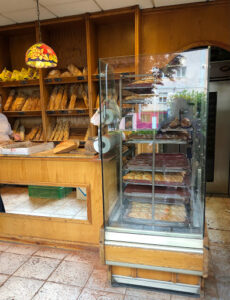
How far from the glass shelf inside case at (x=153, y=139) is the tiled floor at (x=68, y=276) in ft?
1.60

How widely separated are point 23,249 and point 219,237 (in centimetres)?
203

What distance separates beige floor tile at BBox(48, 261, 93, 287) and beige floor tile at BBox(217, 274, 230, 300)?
1.00 metres

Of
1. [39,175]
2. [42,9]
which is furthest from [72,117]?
[39,175]

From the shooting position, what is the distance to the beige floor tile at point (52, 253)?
2095 millimetres

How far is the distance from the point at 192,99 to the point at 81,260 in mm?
1668

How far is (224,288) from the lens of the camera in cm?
165

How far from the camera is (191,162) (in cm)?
173

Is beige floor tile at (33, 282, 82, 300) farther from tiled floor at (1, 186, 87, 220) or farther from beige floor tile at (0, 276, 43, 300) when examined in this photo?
tiled floor at (1, 186, 87, 220)

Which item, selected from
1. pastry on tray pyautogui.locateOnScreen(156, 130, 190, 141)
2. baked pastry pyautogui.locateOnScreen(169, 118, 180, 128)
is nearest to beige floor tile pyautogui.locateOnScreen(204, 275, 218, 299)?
pastry on tray pyautogui.locateOnScreen(156, 130, 190, 141)

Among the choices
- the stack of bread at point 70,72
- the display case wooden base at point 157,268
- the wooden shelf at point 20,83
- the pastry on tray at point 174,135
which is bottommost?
the display case wooden base at point 157,268

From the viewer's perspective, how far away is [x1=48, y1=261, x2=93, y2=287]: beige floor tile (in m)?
1.77

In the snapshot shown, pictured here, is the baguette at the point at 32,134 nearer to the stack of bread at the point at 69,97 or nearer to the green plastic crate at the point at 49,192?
the stack of bread at the point at 69,97

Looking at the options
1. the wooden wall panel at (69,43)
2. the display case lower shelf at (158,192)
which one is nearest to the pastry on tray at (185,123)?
the display case lower shelf at (158,192)

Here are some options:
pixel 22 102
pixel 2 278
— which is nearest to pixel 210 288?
pixel 2 278
